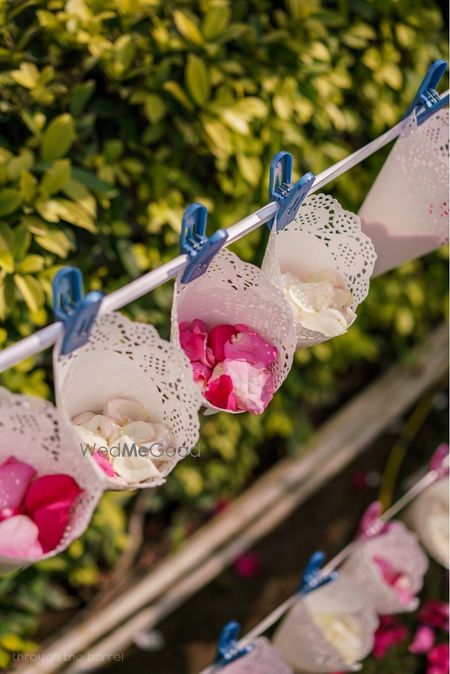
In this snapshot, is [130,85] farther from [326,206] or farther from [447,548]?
[447,548]

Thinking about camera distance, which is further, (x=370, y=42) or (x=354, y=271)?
(x=370, y=42)

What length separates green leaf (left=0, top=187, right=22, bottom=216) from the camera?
1.41m

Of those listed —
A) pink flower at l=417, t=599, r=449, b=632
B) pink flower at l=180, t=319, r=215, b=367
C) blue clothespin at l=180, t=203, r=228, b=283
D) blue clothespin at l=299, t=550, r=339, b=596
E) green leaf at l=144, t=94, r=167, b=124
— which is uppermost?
green leaf at l=144, t=94, r=167, b=124

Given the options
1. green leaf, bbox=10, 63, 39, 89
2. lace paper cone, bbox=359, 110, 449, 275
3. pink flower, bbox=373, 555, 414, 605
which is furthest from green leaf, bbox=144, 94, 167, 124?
pink flower, bbox=373, 555, 414, 605

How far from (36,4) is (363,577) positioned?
5.08 ft

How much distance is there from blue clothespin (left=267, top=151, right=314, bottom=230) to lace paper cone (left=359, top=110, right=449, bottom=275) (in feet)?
1.10

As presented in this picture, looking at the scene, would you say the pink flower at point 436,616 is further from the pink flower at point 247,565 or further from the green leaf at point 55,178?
the green leaf at point 55,178

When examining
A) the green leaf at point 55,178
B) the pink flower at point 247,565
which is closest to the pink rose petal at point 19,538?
the green leaf at point 55,178

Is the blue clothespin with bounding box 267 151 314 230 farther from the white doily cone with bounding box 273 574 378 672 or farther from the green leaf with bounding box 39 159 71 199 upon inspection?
the white doily cone with bounding box 273 574 378 672

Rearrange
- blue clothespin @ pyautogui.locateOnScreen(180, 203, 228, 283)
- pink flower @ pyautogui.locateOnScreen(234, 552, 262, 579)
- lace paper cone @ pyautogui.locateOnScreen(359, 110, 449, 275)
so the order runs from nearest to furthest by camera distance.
Result: blue clothespin @ pyautogui.locateOnScreen(180, 203, 228, 283), lace paper cone @ pyautogui.locateOnScreen(359, 110, 449, 275), pink flower @ pyautogui.locateOnScreen(234, 552, 262, 579)

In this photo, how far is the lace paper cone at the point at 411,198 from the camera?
129cm

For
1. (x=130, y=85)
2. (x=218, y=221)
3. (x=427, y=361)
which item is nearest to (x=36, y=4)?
(x=130, y=85)

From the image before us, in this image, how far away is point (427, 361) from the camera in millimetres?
3346

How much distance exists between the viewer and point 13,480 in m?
0.94
